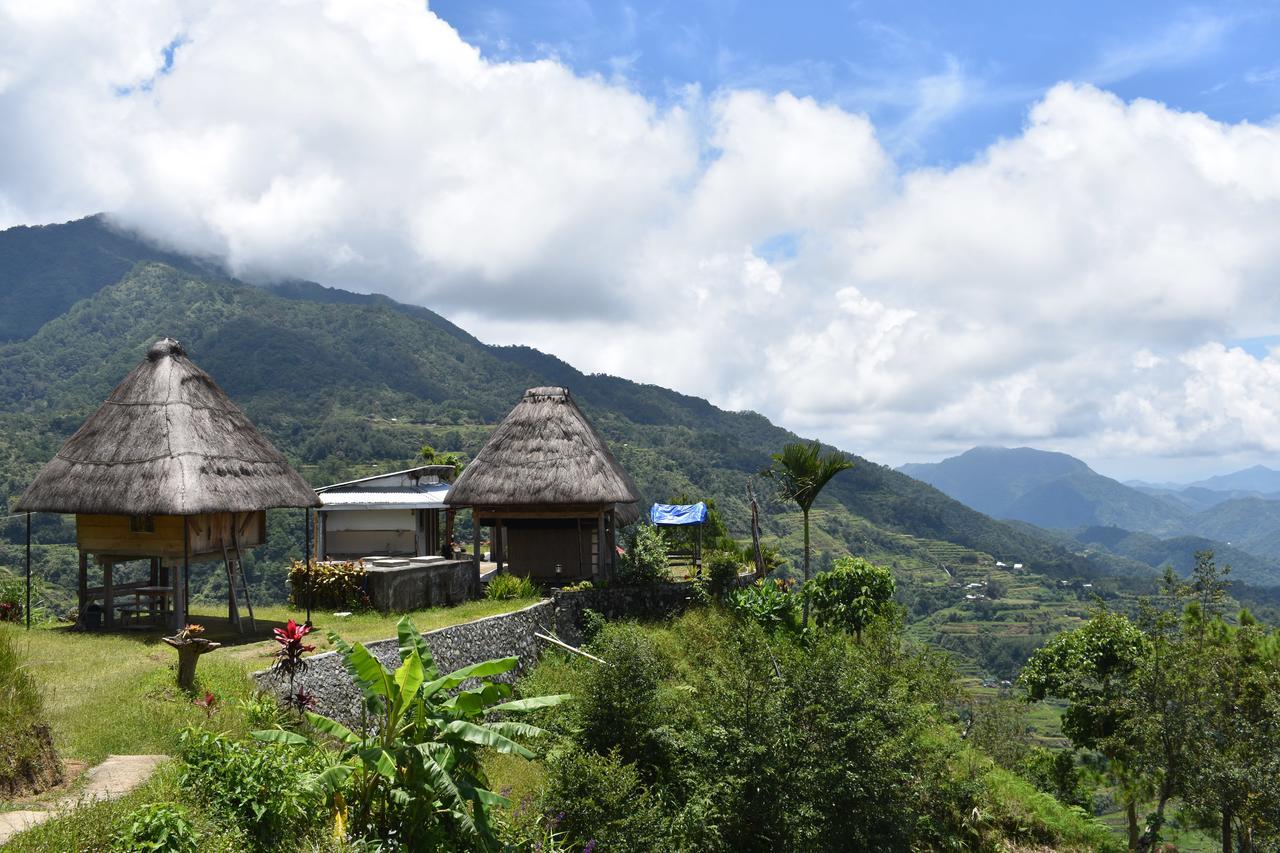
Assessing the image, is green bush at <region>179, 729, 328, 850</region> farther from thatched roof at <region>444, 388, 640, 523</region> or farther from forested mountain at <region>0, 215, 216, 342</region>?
forested mountain at <region>0, 215, 216, 342</region>

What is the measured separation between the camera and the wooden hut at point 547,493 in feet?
74.9

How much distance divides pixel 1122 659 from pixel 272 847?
2107 centimetres

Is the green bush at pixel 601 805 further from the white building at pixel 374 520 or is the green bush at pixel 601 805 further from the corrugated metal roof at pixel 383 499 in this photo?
the white building at pixel 374 520

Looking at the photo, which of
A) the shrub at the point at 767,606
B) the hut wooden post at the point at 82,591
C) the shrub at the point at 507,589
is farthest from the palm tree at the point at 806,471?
the hut wooden post at the point at 82,591

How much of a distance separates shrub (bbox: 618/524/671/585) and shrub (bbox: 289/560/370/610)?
256 inches

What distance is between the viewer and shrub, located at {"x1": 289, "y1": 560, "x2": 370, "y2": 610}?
19078 mm

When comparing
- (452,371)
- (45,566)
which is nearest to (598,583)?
(45,566)

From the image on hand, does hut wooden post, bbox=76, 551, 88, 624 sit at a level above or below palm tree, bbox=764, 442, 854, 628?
below

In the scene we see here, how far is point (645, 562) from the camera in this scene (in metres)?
22.8

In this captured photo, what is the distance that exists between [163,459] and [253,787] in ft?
30.0

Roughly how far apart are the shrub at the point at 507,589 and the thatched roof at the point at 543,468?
81.6 inches

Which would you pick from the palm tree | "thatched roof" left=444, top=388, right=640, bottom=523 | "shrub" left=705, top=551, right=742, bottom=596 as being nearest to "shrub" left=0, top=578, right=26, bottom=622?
Result: "thatched roof" left=444, top=388, right=640, bottom=523

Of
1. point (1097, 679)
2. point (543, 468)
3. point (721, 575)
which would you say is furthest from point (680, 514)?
point (1097, 679)

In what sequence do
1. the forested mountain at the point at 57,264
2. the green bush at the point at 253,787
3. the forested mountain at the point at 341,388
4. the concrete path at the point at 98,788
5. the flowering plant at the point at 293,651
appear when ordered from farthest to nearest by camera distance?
the forested mountain at the point at 57,264 < the forested mountain at the point at 341,388 < the flowering plant at the point at 293,651 < the green bush at the point at 253,787 < the concrete path at the point at 98,788
